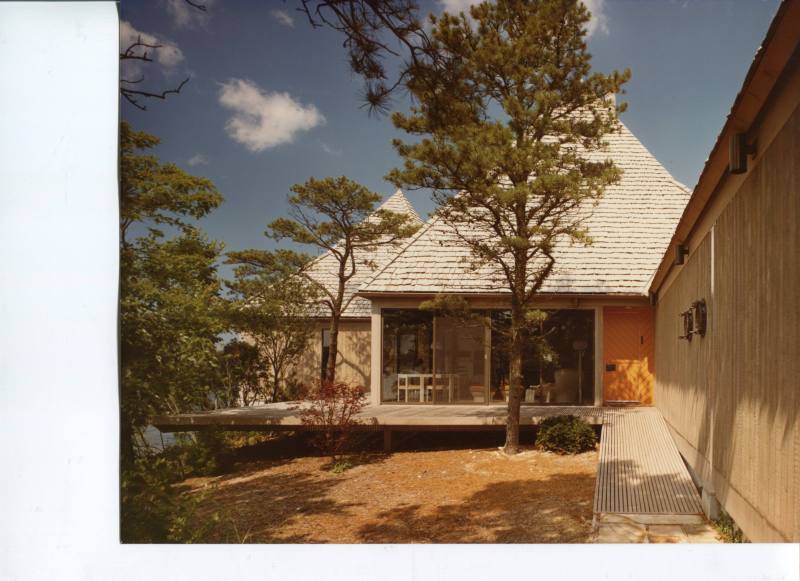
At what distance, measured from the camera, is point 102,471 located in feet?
11.2

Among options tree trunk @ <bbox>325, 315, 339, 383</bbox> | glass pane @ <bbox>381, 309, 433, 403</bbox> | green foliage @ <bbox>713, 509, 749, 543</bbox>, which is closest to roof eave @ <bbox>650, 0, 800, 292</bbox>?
green foliage @ <bbox>713, 509, 749, 543</bbox>

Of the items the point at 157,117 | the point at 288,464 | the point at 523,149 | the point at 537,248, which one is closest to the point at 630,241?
the point at 537,248

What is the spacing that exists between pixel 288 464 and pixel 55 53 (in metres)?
6.23

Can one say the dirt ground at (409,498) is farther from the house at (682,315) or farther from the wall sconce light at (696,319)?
the wall sconce light at (696,319)

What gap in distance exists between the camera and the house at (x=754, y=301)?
2.78m

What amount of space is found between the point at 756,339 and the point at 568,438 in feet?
13.9

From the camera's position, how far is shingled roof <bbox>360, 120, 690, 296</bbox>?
970 cm

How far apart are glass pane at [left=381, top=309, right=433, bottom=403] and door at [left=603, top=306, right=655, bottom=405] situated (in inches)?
143

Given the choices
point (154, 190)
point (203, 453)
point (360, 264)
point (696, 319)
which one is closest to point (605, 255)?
point (696, 319)

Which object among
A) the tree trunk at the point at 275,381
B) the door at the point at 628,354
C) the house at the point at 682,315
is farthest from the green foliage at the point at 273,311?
the door at the point at 628,354

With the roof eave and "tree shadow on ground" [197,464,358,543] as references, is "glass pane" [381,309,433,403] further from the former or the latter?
the roof eave

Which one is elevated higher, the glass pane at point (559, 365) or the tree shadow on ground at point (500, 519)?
the glass pane at point (559, 365)

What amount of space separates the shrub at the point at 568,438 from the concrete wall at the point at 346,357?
15.8 feet

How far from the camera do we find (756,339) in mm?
3537
